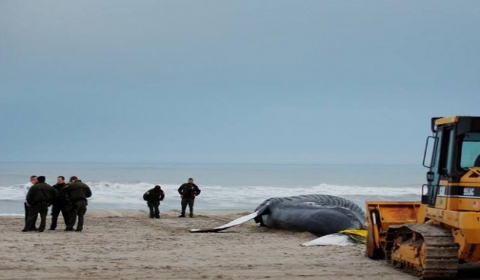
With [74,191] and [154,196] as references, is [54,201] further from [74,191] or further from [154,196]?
[154,196]

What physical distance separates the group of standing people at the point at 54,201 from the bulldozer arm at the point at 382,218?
31.6ft

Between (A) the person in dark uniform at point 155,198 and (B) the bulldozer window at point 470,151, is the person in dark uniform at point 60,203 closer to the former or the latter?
(A) the person in dark uniform at point 155,198

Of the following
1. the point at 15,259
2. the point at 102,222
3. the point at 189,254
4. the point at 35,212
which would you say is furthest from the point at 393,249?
the point at 102,222

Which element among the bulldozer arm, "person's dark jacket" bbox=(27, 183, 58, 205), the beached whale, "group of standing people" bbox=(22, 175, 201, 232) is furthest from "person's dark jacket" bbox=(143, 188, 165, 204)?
the bulldozer arm

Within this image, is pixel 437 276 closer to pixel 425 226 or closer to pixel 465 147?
pixel 425 226

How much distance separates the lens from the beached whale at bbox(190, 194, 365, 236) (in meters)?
20.4

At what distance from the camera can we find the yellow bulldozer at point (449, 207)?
435 inches

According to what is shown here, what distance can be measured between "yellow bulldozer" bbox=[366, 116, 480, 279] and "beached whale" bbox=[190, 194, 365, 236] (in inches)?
307

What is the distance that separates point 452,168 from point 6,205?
32982mm

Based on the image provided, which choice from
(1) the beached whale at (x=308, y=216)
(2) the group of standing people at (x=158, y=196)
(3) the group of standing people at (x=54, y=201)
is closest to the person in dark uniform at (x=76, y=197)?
(3) the group of standing people at (x=54, y=201)

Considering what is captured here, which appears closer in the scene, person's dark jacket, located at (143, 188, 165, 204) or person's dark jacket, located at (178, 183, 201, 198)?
person's dark jacket, located at (143, 188, 165, 204)

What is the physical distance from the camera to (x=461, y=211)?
11.2 metres

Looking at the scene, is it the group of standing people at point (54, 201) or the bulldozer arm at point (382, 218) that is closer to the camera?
the bulldozer arm at point (382, 218)

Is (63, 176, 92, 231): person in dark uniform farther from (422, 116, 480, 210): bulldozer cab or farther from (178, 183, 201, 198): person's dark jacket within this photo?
(422, 116, 480, 210): bulldozer cab
